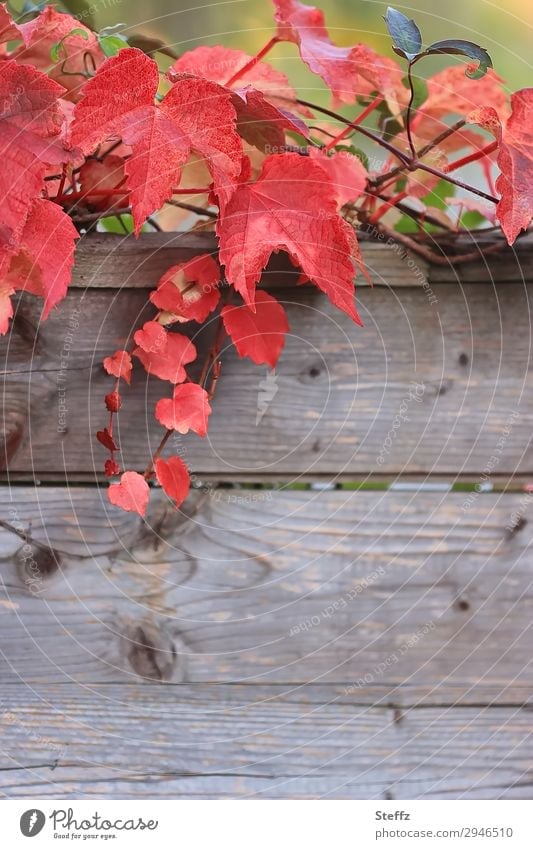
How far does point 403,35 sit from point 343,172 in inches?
3.5

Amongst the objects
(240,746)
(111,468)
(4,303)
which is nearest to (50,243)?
(4,303)

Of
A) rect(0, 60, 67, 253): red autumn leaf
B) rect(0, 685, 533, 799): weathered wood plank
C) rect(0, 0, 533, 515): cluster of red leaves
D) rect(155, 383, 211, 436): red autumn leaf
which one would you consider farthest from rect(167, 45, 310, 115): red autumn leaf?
rect(0, 685, 533, 799): weathered wood plank

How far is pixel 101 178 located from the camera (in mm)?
523

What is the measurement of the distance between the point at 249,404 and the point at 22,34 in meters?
0.29

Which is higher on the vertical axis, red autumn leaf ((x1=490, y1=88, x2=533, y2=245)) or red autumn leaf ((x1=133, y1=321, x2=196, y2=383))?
red autumn leaf ((x1=490, y1=88, x2=533, y2=245))

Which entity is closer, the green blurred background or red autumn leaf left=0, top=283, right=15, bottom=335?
red autumn leaf left=0, top=283, right=15, bottom=335

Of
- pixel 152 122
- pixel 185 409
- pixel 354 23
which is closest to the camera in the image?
pixel 152 122

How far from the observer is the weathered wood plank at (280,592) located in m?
0.56

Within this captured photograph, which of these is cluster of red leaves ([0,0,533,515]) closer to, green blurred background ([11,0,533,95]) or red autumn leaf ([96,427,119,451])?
red autumn leaf ([96,427,119,451])

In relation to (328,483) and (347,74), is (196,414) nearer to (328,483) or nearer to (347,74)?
(328,483)

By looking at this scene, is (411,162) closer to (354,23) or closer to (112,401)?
(112,401)

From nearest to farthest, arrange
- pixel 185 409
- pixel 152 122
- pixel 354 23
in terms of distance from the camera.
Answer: pixel 152 122 → pixel 185 409 → pixel 354 23

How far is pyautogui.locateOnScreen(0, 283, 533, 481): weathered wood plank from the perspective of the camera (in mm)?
559

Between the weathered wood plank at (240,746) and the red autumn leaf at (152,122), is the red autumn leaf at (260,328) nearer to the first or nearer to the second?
the red autumn leaf at (152,122)
